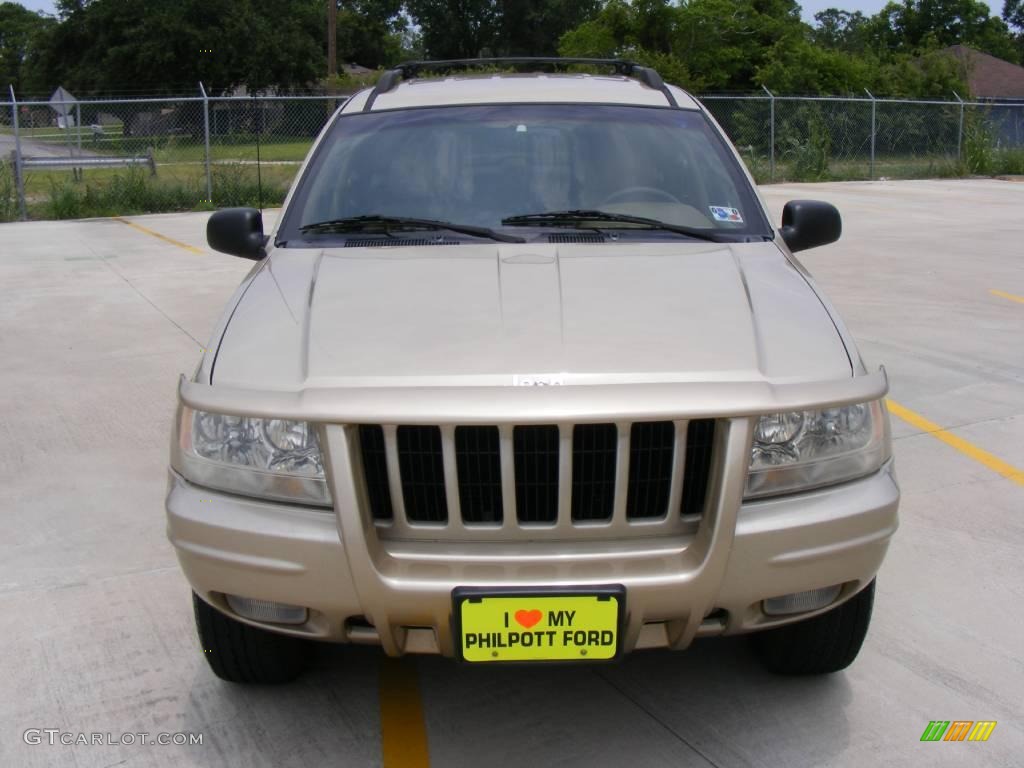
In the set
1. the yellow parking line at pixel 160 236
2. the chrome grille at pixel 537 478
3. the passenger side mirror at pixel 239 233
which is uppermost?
the passenger side mirror at pixel 239 233

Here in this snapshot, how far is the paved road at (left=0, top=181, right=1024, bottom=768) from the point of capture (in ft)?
9.57

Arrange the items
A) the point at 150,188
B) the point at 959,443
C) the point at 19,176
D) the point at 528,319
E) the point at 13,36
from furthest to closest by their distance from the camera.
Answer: the point at 13,36 → the point at 150,188 → the point at 19,176 → the point at 959,443 → the point at 528,319

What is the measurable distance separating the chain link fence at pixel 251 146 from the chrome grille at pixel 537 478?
517 inches

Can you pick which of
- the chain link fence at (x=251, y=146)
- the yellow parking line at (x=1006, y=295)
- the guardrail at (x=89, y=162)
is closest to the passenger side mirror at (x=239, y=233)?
the yellow parking line at (x=1006, y=295)

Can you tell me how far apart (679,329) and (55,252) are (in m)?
12.1

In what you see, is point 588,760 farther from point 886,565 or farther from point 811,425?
point 886,565

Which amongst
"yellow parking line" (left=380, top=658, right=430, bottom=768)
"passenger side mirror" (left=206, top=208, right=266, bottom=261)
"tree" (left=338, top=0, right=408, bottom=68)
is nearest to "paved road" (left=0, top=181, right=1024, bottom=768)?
"yellow parking line" (left=380, top=658, right=430, bottom=768)

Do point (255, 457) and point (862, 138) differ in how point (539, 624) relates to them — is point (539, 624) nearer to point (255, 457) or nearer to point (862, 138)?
point (255, 457)

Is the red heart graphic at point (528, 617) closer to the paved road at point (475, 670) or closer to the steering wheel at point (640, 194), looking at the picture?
the paved road at point (475, 670)

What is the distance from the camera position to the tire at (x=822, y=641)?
2.98 m

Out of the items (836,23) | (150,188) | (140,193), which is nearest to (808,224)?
(140,193)

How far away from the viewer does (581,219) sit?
12.1 ft

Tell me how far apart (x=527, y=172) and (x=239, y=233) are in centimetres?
106

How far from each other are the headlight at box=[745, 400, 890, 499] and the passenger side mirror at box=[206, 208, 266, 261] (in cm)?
206
